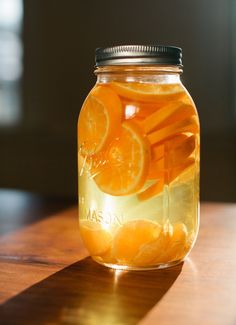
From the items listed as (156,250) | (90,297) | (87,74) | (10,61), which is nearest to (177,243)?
(156,250)

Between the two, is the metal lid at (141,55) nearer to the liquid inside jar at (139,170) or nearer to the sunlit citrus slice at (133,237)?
the liquid inside jar at (139,170)

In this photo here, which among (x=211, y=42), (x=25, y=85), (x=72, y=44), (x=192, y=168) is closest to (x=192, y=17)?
(x=211, y=42)

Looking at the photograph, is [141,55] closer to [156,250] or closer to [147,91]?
[147,91]

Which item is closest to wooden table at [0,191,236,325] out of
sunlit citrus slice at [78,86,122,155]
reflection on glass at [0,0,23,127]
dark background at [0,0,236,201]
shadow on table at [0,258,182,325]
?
shadow on table at [0,258,182,325]

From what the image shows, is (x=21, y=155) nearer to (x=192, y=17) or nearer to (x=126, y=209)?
(x=192, y=17)

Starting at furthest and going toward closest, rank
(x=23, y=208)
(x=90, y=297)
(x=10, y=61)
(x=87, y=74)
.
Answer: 1. (x=10, y=61)
2. (x=87, y=74)
3. (x=23, y=208)
4. (x=90, y=297)

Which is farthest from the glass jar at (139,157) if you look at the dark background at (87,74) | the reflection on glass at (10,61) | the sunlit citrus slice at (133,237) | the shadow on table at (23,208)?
the reflection on glass at (10,61)

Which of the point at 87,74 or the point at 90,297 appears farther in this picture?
the point at 87,74
